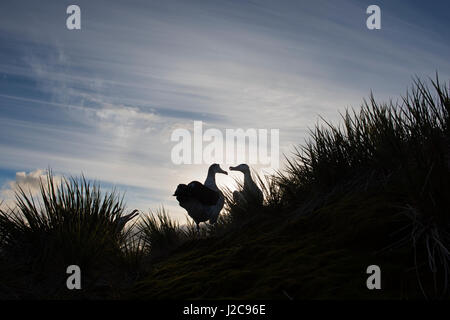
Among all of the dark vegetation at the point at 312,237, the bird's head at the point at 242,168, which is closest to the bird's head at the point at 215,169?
the bird's head at the point at 242,168

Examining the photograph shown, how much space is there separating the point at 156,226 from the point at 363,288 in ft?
21.3

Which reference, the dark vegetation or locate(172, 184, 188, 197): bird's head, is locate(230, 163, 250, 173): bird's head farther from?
the dark vegetation

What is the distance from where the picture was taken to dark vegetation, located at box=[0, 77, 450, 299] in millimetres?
2793

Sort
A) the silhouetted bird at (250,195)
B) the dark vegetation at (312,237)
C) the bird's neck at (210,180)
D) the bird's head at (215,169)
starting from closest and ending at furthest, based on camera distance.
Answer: the dark vegetation at (312,237), the silhouetted bird at (250,195), the bird's neck at (210,180), the bird's head at (215,169)

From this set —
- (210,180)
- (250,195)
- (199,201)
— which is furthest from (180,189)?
(250,195)

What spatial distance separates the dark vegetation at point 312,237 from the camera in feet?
9.16

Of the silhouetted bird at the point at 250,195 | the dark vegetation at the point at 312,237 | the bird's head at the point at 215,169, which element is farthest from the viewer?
the bird's head at the point at 215,169

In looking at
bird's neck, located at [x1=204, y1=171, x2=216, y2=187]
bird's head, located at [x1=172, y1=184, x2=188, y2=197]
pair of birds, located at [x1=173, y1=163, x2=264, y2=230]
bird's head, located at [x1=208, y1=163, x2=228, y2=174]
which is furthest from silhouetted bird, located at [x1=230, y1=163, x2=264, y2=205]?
bird's head, located at [x1=208, y1=163, x2=228, y2=174]

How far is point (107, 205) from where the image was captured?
18.6 ft

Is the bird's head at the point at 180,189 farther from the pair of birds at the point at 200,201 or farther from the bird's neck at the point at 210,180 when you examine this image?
the bird's neck at the point at 210,180

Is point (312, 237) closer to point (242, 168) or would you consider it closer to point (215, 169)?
point (242, 168)

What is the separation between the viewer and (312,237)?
11.6 feet
